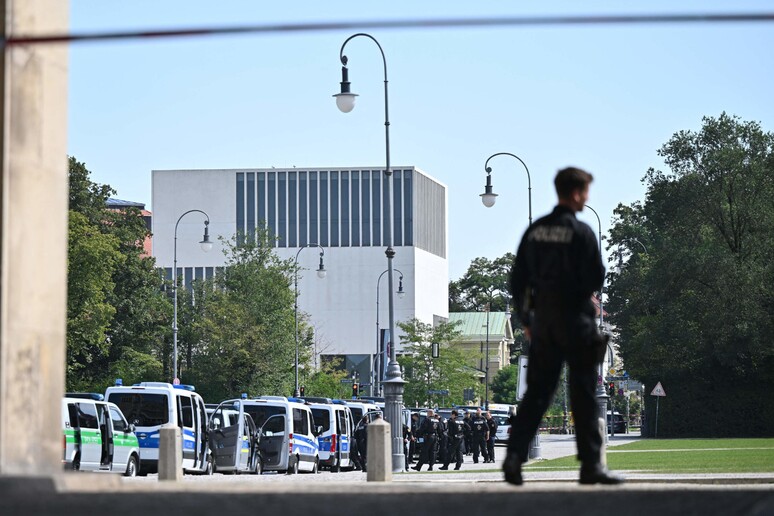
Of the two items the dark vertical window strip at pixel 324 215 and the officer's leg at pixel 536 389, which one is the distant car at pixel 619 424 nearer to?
the dark vertical window strip at pixel 324 215

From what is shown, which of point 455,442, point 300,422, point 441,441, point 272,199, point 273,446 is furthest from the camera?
point 272,199

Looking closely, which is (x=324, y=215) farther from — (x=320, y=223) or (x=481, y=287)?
(x=481, y=287)

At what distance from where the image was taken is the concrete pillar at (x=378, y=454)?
75.5 feet

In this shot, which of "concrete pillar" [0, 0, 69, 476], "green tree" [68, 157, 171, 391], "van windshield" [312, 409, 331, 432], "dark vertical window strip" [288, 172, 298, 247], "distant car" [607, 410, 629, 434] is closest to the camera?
"concrete pillar" [0, 0, 69, 476]

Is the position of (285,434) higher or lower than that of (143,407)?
lower

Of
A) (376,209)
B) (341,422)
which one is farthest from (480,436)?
(376,209)

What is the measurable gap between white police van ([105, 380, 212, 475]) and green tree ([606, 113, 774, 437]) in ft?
131

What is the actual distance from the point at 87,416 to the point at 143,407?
4.80m

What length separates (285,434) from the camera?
4003cm

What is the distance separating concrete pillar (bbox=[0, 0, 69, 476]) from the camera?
828cm

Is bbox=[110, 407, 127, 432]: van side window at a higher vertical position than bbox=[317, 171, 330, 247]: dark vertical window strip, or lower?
lower

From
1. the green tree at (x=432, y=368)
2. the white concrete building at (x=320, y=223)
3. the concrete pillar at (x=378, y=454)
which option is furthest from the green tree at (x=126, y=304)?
the concrete pillar at (x=378, y=454)

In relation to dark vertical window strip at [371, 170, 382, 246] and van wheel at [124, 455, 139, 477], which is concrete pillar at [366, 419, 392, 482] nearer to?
van wheel at [124, 455, 139, 477]

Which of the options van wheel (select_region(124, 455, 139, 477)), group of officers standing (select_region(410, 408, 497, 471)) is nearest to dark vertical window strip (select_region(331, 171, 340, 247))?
group of officers standing (select_region(410, 408, 497, 471))
